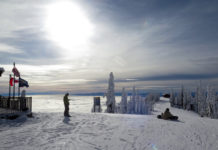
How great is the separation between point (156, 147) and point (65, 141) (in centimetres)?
487

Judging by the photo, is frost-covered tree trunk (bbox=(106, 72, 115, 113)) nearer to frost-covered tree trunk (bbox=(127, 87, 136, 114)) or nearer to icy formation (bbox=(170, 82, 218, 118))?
frost-covered tree trunk (bbox=(127, 87, 136, 114))

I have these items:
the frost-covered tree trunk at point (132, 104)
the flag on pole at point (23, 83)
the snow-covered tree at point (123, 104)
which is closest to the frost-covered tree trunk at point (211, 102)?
the frost-covered tree trunk at point (132, 104)

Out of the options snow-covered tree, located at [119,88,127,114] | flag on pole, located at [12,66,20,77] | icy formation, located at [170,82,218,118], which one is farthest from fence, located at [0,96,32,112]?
icy formation, located at [170,82,218,118]

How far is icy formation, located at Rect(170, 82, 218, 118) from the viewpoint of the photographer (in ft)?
224

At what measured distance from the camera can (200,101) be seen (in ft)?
248

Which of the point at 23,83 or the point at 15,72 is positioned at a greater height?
the point at 15,72

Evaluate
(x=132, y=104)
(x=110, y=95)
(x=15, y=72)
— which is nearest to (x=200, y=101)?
(x=132, y=104)

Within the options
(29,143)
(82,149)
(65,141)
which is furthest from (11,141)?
(82,149)

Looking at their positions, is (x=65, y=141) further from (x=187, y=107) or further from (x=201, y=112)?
(x=187, y=107)

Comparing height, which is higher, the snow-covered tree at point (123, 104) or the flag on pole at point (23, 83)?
the flag on pole at point (23, 83)

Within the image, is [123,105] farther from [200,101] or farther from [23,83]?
[23,83]

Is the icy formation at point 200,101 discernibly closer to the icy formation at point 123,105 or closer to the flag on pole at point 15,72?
the icy formation at point 123,105

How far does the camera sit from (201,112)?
72750 mm

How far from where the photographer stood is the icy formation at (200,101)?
6812 centimetres
